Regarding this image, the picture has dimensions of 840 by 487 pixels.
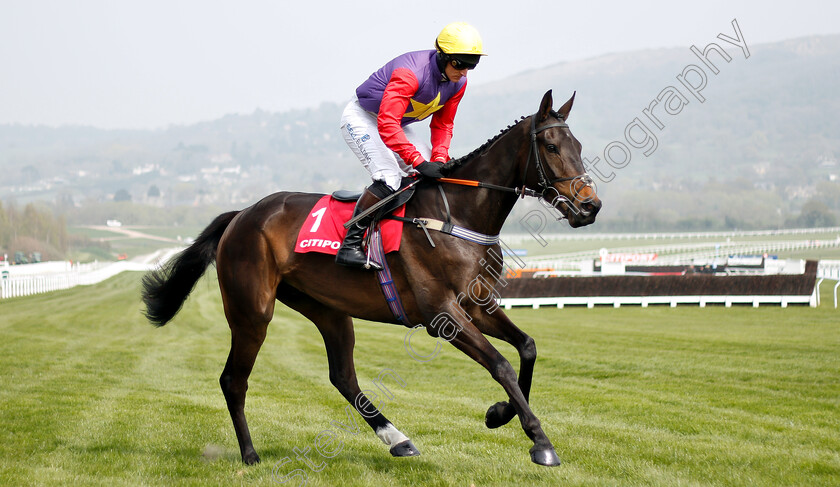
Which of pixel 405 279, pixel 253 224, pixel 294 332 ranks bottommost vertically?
pixel 294 332

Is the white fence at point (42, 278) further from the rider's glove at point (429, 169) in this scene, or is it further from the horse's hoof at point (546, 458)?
the horse's hoof at point (546, 458)

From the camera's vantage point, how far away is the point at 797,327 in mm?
17344

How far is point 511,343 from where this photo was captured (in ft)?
16.8

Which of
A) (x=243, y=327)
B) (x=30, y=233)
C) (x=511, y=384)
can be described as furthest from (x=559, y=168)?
(x=30, y=233)

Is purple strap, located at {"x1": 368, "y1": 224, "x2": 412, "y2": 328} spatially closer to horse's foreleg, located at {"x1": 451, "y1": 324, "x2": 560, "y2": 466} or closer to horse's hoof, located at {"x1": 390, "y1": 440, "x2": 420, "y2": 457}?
horse's foreleg, located at {"x1": 451, "y1": 324, "x2": 560, "y2": 466}

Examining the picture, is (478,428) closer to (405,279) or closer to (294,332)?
(405,279)

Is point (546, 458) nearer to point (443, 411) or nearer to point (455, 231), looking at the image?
point (455, 231)

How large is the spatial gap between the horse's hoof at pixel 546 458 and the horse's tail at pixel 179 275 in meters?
3.43

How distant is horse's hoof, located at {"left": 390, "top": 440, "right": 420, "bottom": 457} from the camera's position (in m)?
5.50

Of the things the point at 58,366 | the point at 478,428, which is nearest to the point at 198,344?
the point at 58,366

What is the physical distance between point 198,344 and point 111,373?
15.5 ft

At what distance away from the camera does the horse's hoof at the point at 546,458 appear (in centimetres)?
442

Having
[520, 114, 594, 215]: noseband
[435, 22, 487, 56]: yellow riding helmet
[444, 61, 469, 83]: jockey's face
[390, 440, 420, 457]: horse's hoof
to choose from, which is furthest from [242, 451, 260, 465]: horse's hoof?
→ [435, 22, 487, 56]: yellow riding helmet

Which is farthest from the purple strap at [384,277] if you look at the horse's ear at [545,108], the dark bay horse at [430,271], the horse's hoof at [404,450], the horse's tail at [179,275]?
the horse's tail at [179,275]
